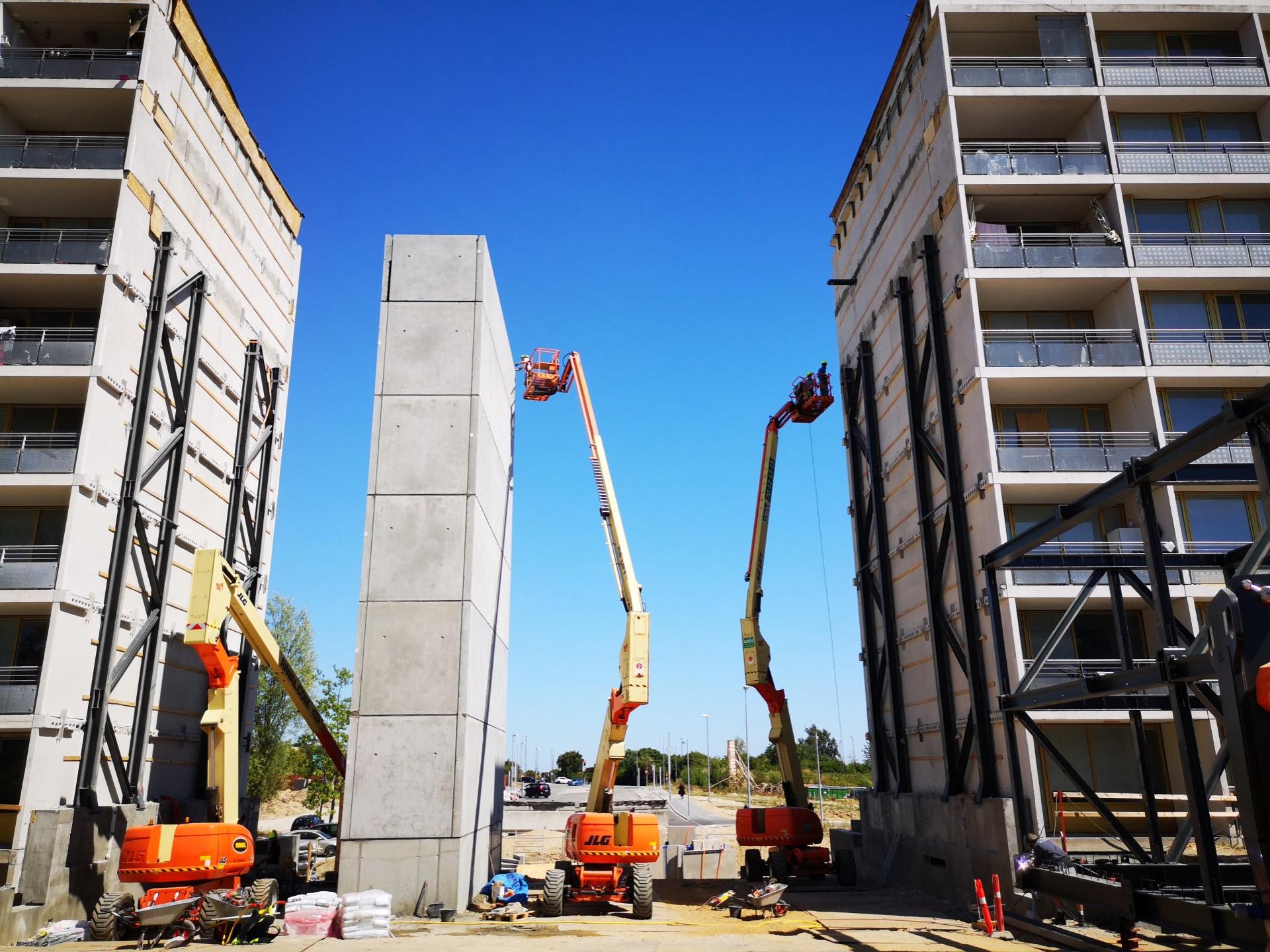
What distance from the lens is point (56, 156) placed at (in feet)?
80.5

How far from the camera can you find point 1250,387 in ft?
80.8

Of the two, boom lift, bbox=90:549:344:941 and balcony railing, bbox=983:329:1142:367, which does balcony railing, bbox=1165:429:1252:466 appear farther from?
boom lift, bbox=90:549:344:941

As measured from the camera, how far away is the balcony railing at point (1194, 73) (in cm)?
2655

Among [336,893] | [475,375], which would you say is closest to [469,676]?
[336,893]

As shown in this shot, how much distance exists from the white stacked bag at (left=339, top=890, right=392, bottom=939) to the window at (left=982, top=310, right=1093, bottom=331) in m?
20.9

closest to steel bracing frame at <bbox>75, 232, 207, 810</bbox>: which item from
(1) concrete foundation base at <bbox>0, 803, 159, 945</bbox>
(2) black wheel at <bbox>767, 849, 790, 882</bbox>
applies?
(1) concrete foundation base at <bbox>0, 803, 159, 945</bbox>

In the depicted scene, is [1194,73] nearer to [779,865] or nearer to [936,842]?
[936,842]

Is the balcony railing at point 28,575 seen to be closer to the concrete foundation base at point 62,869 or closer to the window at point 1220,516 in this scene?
the concrete foundation base at point 62,869

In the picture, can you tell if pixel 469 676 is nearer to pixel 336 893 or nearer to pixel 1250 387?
pixel 336 893

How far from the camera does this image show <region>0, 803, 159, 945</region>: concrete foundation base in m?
18.4

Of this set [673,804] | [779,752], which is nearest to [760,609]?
[779,752]

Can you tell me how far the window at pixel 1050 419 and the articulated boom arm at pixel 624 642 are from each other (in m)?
10.9

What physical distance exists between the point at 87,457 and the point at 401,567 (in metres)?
7.88

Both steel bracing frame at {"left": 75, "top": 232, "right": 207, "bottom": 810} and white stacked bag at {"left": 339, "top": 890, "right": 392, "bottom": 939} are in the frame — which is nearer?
white stacked bag at {"left": 339, "top": 890, "right": 392, "bottom": 939}
